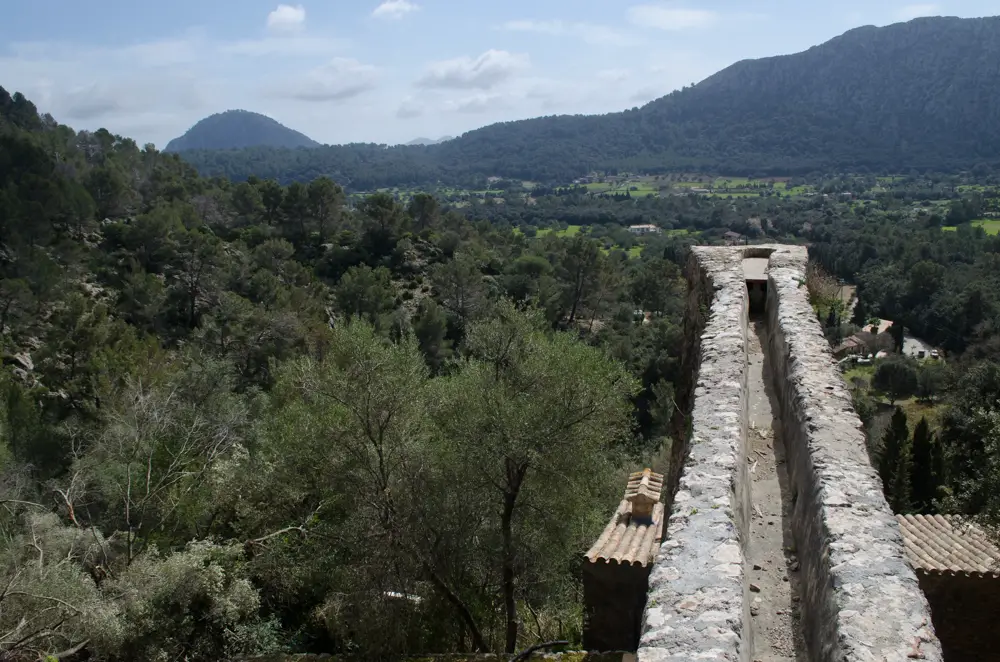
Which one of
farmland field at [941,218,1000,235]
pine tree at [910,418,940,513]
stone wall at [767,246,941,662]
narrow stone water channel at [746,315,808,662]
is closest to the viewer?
stone wall at [767,246,941,662]

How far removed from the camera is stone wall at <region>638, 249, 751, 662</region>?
10.8ft

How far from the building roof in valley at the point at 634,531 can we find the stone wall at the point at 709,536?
5.30 metres

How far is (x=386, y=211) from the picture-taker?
51.5m

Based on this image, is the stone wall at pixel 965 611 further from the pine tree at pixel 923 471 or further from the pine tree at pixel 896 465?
the pine tree at pixel 923 471

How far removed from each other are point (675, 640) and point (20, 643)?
11.1m

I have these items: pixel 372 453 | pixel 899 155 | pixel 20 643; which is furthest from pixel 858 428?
pixel 899 155

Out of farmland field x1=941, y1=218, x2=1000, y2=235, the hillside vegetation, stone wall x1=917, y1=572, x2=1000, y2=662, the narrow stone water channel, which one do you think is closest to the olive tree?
the hillside vegetation

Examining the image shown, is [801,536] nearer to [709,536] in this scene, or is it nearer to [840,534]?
[840,534]

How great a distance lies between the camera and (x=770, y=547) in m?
4.89

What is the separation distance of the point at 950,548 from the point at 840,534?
914 centimetres

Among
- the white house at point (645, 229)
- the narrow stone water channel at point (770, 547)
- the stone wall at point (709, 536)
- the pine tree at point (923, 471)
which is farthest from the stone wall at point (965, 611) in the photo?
the white house at point (645, 229)

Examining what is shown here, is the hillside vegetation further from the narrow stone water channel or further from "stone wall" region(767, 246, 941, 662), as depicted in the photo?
"stone wall" region(767, 246, 941, 662)

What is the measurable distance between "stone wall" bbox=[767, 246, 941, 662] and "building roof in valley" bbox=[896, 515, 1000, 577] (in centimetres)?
533

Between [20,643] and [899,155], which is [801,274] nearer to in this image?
[20,643]
